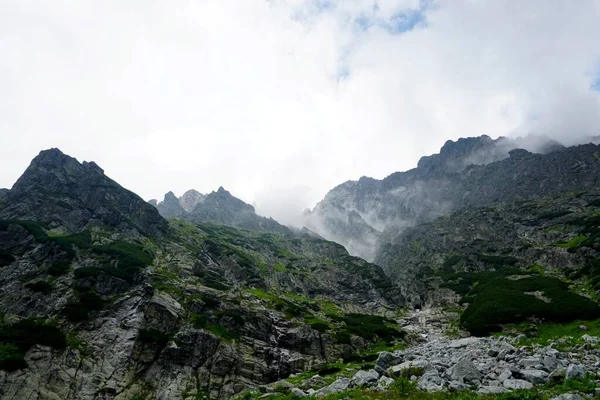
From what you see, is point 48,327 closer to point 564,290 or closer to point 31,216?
point 31,216

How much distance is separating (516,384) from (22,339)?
54807 mm

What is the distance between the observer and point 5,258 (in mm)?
67938

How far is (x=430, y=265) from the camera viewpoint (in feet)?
530

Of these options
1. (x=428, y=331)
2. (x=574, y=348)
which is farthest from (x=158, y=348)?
(x=428, y=331)

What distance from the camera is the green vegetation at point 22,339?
41062mm


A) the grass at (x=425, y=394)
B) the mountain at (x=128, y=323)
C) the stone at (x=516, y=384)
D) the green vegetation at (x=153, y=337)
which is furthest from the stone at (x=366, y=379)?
the green vegetation at (x=153, y=337)

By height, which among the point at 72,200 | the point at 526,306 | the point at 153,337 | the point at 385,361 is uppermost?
the point at 72,200

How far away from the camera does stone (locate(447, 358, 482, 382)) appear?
18247 mm

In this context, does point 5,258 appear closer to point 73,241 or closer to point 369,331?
point 73,241

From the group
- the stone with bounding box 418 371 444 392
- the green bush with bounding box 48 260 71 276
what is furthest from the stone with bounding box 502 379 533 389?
the green bush with bounding box 48 260 71 276

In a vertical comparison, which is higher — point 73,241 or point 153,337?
point 73,241

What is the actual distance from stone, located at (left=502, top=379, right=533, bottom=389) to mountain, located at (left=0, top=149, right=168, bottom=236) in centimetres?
11164

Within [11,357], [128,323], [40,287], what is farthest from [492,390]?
[40,287]

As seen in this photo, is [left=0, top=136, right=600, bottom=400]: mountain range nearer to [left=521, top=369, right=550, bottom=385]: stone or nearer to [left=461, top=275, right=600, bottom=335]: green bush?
[left=461, top=275, right=600, bottom=335]: green bush
